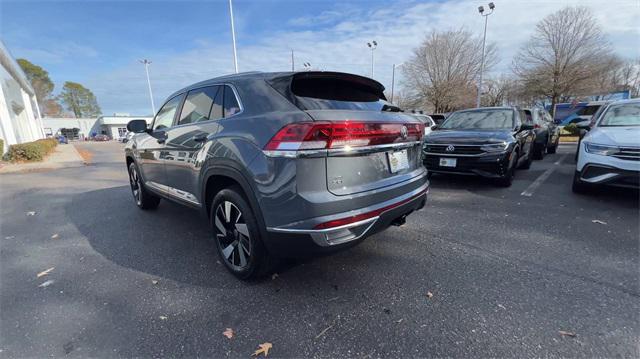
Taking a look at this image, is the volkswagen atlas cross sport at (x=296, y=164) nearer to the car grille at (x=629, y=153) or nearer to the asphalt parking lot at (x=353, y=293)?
the asphalt parking lot at (x=353, y=293)

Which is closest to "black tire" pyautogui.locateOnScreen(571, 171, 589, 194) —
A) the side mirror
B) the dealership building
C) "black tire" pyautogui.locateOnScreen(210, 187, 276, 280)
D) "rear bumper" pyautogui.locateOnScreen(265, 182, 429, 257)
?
"rear bumper" pyautogui.locateOnScreen(265, 182, 429, 257)

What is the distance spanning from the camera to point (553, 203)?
4609 mm

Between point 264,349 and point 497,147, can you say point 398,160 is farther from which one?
point 497,147

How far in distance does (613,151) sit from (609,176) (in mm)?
359

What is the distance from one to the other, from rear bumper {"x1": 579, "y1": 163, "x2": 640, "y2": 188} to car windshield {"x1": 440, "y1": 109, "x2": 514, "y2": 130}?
166 centimetres

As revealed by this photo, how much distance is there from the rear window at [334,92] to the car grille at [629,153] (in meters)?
3.78

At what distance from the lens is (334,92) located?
2.47m

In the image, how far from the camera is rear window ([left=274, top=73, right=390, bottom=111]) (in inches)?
88.9

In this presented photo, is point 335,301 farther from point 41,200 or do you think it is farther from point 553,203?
point 41,200

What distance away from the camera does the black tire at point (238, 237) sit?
231 centimetres

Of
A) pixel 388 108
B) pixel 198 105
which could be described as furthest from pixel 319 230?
pixel 198 105

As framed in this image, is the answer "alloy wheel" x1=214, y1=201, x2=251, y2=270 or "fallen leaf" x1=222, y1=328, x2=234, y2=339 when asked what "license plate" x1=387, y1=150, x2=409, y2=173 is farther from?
"fallen leaf" x1=222, y1=328, x2=234, y2=339

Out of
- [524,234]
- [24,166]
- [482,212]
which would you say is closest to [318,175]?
[524,234]

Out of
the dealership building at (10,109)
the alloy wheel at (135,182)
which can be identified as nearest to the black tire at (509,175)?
the alloy wheel at (135,182)
